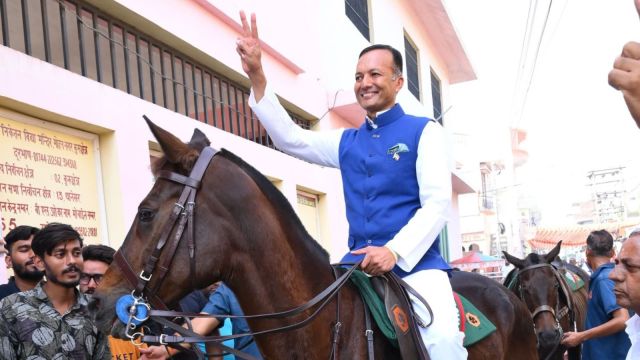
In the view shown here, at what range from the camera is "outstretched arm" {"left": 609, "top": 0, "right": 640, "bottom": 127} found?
5.11 ft

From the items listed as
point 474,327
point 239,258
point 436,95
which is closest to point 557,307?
point 474,327

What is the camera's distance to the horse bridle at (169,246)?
2643 mm

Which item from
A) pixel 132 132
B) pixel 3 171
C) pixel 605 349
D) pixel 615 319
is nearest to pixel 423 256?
pixel 615 319

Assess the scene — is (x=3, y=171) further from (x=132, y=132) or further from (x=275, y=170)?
(x=275, y=170)

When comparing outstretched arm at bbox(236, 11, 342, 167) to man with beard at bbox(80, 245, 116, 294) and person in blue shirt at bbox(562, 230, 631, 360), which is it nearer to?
man with beard at bbox(80, 245, 116, 294)

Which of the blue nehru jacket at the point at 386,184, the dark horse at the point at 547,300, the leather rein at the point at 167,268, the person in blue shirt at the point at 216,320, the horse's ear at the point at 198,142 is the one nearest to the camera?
the leather rein at the point at 167,268

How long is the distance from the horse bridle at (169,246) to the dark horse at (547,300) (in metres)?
4.82

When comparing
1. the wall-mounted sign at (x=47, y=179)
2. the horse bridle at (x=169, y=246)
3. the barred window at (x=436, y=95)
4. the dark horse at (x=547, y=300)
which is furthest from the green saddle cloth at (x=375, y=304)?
the barred window at (x=436, y=95)

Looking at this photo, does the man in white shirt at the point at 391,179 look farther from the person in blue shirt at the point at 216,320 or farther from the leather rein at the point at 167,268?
the person in blue shirt at the point at 216,320

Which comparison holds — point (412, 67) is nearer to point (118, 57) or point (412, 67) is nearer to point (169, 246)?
point (118, 57)

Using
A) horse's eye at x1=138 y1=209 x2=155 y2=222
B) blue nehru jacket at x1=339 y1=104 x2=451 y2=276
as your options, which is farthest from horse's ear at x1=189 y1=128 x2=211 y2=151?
blue nehru jacket at x1=339 y1=104 x2=451 y2=276

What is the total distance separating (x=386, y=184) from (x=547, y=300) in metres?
4.20

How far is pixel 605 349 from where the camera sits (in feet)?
17.5

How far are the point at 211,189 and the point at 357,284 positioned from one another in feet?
3.04
